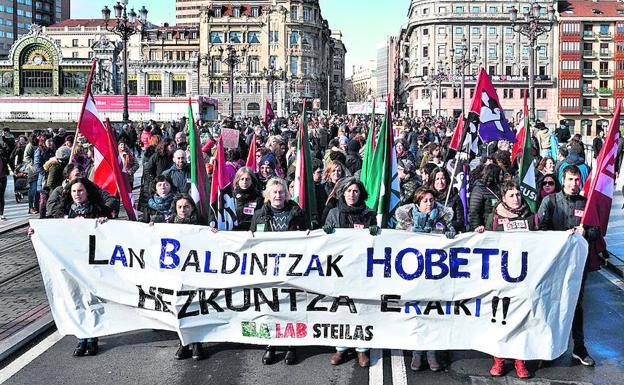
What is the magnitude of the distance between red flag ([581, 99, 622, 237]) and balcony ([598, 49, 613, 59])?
97099mm

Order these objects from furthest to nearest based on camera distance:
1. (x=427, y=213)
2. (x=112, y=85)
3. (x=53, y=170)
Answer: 1. (x=112, y=85)
2. (x=53, y=170)
3. (x=427, y=213)

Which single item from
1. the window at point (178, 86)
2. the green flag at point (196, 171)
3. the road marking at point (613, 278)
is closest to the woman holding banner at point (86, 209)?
the green flag at point (196, 171)

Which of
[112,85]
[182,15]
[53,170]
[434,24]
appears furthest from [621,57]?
[53,170]

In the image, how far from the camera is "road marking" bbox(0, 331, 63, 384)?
243 inches

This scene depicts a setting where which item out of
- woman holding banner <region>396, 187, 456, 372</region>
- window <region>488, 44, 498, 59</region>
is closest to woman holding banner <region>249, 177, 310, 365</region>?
woman holding banner <region>396, 187, 456, 372</region>

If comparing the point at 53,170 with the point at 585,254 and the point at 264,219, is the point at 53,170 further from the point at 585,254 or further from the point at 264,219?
the point at 585,254

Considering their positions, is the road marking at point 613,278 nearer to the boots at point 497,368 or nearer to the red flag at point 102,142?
the boots at point 497,368

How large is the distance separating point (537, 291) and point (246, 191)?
11.0ft

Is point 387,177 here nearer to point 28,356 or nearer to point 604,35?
point 28,356

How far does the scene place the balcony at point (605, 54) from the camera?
3760 inches

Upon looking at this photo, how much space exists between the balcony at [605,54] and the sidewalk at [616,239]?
84668mm

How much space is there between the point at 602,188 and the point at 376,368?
2.71 m

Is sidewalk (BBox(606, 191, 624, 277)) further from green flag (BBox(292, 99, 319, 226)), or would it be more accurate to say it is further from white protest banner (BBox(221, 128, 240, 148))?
white protest banner (BBox(221, 128, 240, 148))

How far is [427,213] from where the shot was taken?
21.9 ft
